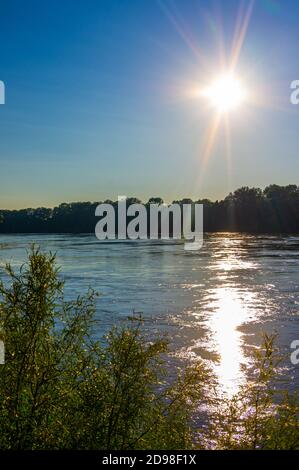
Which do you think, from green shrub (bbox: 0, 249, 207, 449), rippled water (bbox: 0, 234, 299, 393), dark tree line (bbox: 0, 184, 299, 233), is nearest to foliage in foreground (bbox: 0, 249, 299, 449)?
green shrub (bbox: 0, 249, 207, 449)

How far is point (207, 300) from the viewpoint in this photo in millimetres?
21562

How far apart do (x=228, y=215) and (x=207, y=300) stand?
8009 centimetres

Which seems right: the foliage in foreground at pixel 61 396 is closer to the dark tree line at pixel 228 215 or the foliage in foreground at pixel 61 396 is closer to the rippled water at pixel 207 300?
the rippled water at pixel 207 300

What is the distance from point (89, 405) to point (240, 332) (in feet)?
38.3

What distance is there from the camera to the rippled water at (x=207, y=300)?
1390 cm

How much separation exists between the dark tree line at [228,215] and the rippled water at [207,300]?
5472 centimetres

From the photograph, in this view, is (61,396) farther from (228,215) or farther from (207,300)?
(228,215)

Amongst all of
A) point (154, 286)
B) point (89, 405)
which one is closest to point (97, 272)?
point (154, 286)

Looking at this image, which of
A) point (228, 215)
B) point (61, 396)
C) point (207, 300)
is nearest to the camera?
point (61, 396)

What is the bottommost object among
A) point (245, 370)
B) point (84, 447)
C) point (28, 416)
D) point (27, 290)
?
point (245, 370)

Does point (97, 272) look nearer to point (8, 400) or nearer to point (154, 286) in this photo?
point (154, 286)

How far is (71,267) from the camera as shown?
3506 centimetres

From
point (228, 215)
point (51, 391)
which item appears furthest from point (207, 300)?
point (228, 215)

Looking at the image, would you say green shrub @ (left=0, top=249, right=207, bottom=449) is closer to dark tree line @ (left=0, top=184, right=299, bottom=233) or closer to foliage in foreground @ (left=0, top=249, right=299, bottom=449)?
foliage in foreground @ (left=0, top=249, right=299, bottom=449)
